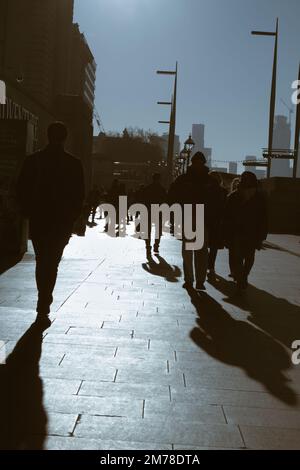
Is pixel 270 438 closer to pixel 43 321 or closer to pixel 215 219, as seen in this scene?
pixel 43 321

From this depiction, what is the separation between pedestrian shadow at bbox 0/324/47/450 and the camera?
334 cm

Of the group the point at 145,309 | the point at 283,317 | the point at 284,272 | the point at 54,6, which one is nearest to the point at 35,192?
the point at 145,309

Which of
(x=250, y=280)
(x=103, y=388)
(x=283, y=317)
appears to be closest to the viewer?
(x=103, y=388)

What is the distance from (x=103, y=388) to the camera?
429 cm

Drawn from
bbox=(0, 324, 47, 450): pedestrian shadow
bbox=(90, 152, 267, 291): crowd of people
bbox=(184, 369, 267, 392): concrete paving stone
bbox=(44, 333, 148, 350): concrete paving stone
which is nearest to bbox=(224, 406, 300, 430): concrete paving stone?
bbox=(184, 369, 267, 392): concrete paving stone

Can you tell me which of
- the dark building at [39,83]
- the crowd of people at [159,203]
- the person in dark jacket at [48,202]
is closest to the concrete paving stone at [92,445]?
the crowd of people at [159,203]

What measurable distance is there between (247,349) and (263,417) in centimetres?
176

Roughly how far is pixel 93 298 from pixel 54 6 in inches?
4824

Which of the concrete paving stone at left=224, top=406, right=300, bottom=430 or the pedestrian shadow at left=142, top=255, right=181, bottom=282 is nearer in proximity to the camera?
the concrete paving stone at left=224, top=406, right=300, bottom=430

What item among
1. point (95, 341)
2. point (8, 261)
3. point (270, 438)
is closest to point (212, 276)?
point (8, 261)

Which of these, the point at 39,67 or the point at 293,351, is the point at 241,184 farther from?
the point at 39,67

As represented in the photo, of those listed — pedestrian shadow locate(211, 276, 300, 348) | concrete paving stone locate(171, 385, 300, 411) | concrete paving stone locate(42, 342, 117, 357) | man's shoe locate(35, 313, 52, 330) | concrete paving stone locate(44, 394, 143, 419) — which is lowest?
concrete paving stone locate(171, 385, 300, 411)

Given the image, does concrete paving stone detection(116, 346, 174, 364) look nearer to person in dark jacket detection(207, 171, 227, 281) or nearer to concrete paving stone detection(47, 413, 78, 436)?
concrete paving stone detection(47, 413, 78, 436)

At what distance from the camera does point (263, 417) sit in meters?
3.89
